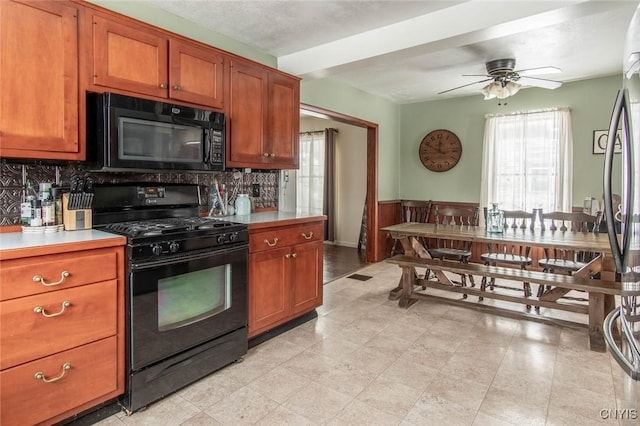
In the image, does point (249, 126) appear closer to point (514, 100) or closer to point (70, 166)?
point (70, 166)

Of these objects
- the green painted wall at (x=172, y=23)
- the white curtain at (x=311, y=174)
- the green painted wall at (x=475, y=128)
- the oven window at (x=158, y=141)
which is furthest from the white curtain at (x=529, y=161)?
the oven window at (x=158, y=141)

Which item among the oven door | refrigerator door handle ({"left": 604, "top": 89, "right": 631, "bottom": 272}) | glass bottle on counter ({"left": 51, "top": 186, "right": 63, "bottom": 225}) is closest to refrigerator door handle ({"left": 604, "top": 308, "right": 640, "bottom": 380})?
refrigerator door handle ({"left": 604, "top": 89, "right": 631, "bottom": 272})

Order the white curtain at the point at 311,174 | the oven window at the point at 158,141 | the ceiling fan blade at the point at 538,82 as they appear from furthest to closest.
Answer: the white curtain at the point at 311,174, the ceiling fan blade at the point at 538,82, the oven window at the point at 158,141

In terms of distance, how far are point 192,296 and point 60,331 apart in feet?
2.17

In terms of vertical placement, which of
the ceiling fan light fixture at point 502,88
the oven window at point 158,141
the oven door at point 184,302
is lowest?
the oven door at point 184,302

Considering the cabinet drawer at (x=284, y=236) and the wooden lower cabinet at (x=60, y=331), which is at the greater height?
the cabinet drawer at (x=284, y=236)

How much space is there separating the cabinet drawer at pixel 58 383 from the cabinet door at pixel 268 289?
0.95 m

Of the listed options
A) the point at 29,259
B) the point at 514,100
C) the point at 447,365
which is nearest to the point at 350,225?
the point at 514,100

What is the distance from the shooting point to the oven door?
189 centimetres

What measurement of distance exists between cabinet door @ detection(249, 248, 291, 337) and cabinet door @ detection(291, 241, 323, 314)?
88 millimetres

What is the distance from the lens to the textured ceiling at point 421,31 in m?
2.47

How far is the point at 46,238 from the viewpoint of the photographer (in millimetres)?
1755

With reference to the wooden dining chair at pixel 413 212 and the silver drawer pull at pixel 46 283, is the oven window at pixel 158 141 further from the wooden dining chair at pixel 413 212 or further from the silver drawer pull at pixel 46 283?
the wooden dining chair at pixel 413 212

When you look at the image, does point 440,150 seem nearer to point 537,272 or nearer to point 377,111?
point 377,111
